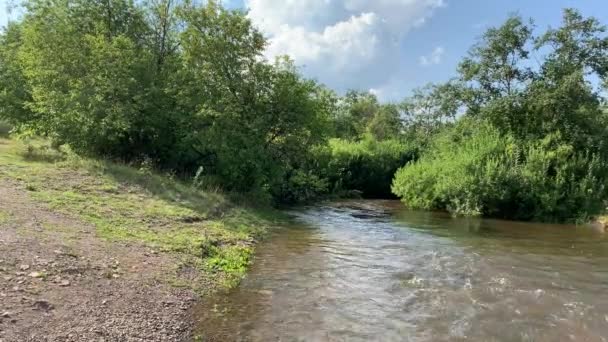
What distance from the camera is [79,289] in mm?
7172

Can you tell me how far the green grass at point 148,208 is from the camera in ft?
34.8

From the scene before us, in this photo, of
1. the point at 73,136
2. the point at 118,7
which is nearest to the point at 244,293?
the point at 73,136

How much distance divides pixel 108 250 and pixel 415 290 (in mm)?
6069

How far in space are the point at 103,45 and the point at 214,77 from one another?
4623mm

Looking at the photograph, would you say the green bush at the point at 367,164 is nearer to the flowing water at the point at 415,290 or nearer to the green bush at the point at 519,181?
the green bush at the point at 519,181

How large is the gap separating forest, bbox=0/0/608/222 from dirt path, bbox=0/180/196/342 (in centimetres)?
924

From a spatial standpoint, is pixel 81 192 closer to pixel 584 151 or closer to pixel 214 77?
pixel 214 77

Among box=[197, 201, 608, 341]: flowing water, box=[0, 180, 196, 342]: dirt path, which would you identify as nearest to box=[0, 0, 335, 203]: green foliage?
box=[197, 201, 608, 341]: flowing water

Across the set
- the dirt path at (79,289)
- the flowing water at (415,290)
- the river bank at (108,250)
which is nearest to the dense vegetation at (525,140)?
the flowing water at (415,290)

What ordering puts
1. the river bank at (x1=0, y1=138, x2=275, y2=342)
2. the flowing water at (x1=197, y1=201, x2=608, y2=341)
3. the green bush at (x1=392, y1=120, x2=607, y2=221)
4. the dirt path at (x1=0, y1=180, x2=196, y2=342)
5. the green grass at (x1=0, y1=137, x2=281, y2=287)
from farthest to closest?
the green bush at (x1=392, y1=120, x2=607, y2=221), the green grass at (x1=0, y1=137, x2=281, y2=287), the flowing water at (x1=197, y1=201, x2=608, y2=341), the river bank at (x1=0, y1=138, x2=275, y2=342), the dirt path at (x1=0, y1=180, x2=196, y2=342)

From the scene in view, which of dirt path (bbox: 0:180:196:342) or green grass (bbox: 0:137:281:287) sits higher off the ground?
green grass (bbox: 0:137:281:287)

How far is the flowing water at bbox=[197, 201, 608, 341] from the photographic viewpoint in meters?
7.41

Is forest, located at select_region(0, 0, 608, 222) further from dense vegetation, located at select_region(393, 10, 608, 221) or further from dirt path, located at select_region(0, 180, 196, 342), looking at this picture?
dirt path, located at select_region(0, 180, 196, 342)

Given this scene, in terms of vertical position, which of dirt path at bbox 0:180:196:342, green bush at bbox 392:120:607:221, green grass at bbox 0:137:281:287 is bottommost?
dirt path at bbox 0:180:196:342
